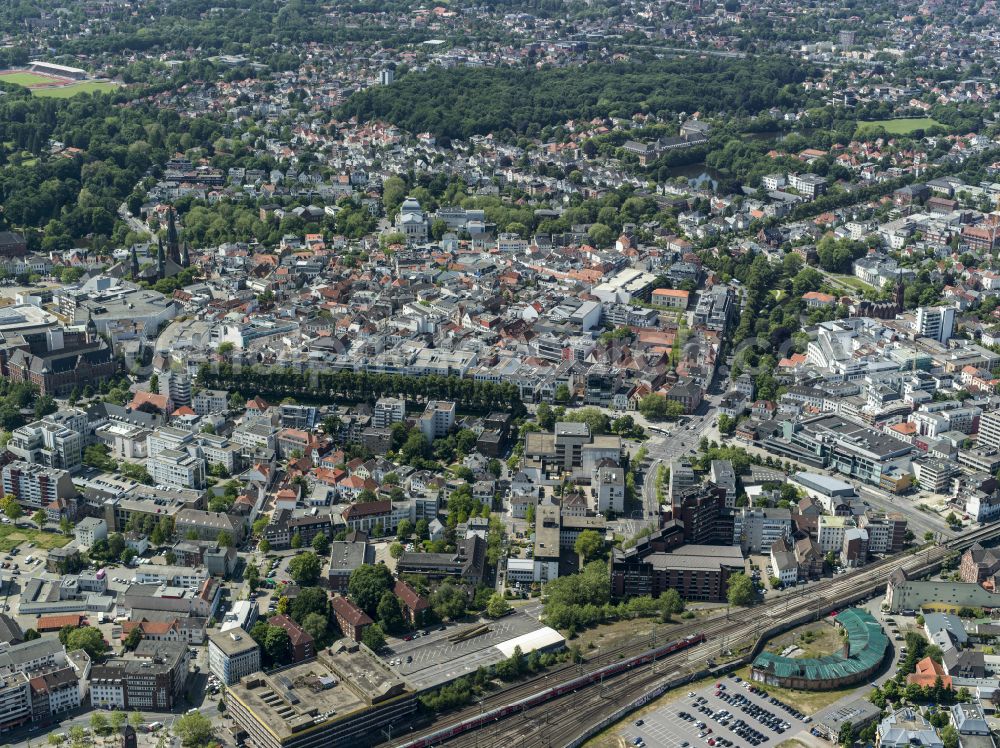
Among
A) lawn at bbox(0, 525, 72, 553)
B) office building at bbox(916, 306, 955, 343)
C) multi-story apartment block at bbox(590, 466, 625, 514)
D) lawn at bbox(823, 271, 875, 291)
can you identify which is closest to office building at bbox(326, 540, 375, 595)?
multi-story apartment block at bbox(590, 466, 625, 514)

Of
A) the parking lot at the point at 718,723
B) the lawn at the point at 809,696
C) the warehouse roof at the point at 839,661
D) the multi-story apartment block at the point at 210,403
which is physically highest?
the multi-story apartment block at the point at 210,403

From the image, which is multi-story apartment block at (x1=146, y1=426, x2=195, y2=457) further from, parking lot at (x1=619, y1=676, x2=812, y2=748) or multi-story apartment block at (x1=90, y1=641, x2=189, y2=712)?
parking lot at (x1=619, y1=676, x2=812, y2=748)

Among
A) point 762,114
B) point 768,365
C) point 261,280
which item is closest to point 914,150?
point 762,114

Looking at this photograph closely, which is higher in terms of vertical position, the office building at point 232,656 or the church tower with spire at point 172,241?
the church tower with spire at point 172,241

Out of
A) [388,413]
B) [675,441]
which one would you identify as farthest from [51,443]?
[675,441]

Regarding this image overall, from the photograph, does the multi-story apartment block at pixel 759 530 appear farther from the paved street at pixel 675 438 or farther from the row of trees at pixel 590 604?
the row of trees at pixel 590 604

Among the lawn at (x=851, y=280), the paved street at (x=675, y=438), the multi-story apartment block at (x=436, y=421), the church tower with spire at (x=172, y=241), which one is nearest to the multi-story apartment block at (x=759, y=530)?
the paved street at (x=675, y=438)

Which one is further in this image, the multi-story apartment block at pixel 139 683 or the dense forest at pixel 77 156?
the dense forest at pixel 77 156
